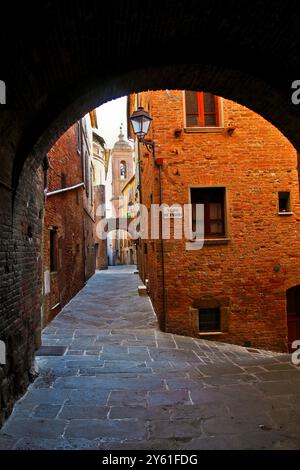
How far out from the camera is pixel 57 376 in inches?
200

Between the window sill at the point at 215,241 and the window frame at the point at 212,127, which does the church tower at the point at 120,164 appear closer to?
the window frame at the point at 212,127

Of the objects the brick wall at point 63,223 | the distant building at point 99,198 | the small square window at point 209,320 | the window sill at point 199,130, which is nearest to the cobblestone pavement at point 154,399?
the small square window at point 209,320

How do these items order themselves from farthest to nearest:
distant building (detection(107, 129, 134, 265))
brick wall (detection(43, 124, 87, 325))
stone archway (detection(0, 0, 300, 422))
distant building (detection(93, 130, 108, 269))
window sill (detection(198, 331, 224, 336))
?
1. distant building (detection(107, 129, 134, 265))
2. distant building (detection(93, 130, 108, 269))
3. brick wall (detection(43, 124, 87, 325))
4. window sill (detection(198, 331, 224, 336))
5. stone archway (detection(0, 0, 300, 422))

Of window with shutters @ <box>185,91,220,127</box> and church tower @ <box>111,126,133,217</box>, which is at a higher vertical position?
church tower @ <box>111,126,133,217</box>

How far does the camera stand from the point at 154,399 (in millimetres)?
4250

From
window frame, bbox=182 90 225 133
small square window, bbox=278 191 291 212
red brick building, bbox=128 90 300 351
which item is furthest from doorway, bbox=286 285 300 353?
window frame, bbox=182 90 225 133

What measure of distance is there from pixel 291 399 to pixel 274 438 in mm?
1069

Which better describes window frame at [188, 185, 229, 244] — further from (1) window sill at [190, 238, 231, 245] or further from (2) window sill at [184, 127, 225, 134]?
(2) window sill at [184, 127, 225, 134]

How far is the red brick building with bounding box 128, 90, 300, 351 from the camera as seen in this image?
28.1 ft

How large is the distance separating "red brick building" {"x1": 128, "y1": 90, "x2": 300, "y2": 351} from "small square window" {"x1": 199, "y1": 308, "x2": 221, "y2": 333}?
0.02m

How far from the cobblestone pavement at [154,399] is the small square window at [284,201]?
385 cm

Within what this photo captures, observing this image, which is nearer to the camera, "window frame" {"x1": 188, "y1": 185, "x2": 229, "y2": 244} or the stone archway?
the stone archway

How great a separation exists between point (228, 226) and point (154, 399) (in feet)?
17.3

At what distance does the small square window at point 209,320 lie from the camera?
341 inches
